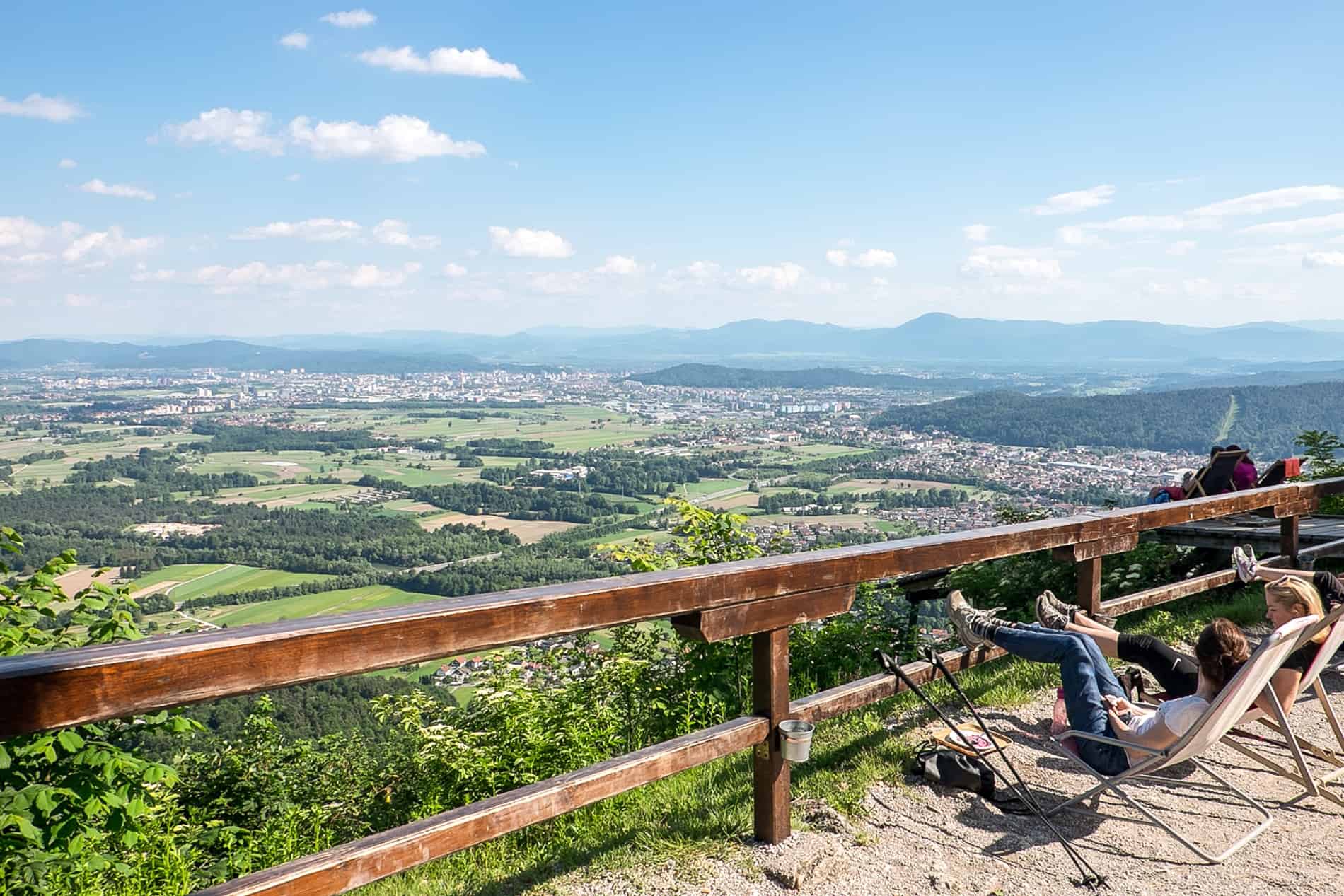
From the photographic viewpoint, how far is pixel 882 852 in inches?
110

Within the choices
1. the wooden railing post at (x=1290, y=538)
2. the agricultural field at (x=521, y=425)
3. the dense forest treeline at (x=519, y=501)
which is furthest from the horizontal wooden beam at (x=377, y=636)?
the agricultural field at (x=521, y=425)

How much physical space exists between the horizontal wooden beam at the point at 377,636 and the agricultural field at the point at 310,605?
28.5 m

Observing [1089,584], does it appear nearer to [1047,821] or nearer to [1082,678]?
[1082,678]

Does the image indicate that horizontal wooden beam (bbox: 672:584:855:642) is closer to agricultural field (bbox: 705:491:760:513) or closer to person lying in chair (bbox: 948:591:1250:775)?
person lying in chair (bbox: 948:591:1250:775)

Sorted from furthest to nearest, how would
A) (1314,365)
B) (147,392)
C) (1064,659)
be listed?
(147,392), (1314,365), (1064,659)

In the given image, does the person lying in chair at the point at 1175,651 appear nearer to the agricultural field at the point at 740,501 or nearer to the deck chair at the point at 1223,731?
the deck chair at the point at 1223,731

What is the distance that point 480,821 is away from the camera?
2158mm

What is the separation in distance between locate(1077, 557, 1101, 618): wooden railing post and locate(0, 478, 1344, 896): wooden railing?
0.73 m

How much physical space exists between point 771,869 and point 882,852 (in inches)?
15.7

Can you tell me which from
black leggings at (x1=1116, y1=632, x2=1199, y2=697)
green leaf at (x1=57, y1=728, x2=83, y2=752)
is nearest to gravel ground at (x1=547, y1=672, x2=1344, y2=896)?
black leggings at (x1=1116, y1=632, x2=1199, y2=697)

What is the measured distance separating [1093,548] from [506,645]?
3110 millimetres

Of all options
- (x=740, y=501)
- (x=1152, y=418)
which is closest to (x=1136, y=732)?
(x=740, y=501)

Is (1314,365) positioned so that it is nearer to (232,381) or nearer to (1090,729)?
(1090,729)

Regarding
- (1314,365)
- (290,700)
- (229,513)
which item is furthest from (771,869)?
(1314,365)
